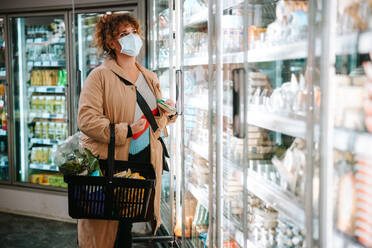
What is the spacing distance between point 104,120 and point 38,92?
322 centimetres

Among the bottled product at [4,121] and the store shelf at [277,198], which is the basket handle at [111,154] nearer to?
the store shelf at [277,198]

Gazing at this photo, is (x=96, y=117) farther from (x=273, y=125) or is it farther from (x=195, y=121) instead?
(x=273, y=125)

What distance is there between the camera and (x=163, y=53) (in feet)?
12.1

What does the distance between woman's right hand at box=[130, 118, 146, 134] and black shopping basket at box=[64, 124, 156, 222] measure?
272mm

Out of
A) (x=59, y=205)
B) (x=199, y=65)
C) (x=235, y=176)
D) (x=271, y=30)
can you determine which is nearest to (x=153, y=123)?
(x=199, y=65)

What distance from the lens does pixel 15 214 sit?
15.6 ft

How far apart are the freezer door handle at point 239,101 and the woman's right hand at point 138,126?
0.86 metres

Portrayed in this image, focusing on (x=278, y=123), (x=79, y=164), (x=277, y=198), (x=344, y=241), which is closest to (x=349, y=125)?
(x=344, y=241)

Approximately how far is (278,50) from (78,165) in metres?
1.26

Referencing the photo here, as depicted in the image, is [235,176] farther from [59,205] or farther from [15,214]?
[15,214]

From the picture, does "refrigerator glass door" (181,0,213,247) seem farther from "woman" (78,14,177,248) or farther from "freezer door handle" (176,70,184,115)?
"woman" (78,14,177,248)

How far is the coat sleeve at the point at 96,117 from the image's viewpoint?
7.92 feet

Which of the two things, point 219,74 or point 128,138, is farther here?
point 128,138

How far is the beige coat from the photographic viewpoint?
2432 mm
